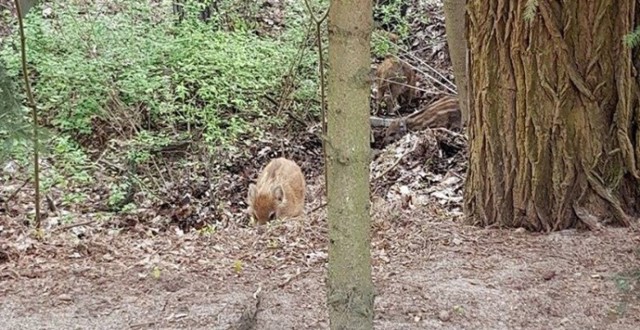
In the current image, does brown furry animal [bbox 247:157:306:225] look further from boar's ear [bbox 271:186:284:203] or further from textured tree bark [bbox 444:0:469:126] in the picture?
textured tree bark [bbox 444:0:469:126]

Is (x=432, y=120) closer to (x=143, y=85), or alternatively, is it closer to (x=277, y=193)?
(x=277, y=193)

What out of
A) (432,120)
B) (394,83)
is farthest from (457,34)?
(394,83)

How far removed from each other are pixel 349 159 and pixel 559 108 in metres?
2.23

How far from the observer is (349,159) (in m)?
2.51

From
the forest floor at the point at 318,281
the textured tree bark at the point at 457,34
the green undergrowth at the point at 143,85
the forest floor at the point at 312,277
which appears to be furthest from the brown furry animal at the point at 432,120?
the forest floor at the point at 318,281

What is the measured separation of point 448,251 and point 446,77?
7.45 meters

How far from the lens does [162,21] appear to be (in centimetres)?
1125

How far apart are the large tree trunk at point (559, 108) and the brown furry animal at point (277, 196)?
3143 mm

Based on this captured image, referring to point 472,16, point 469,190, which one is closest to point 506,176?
point 469,190

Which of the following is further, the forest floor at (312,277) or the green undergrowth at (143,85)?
the green undergrowth at (143,85)

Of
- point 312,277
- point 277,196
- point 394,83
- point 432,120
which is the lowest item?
point 277,196

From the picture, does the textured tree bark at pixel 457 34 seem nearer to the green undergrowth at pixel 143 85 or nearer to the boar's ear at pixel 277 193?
the boar's ear at pixel 277 193

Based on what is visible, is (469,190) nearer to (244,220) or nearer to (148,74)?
(244,220)

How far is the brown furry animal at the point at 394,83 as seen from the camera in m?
10.9
